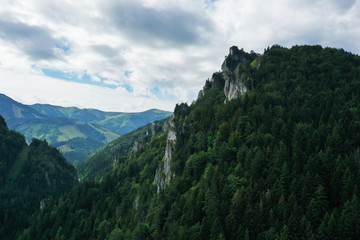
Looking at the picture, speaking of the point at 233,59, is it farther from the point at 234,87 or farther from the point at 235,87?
the point at 235,87

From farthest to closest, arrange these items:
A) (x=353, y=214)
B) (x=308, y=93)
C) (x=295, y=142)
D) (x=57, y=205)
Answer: (x=57, y=205) → (x=308, y=93) → (x=295, y=142) → (x=353, y=214)

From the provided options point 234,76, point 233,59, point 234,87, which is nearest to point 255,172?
point 234,87

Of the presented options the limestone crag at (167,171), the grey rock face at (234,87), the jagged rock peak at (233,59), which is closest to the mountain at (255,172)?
the limestone crag at (167,171)

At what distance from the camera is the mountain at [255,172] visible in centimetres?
6425

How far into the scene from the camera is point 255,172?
7675 cm

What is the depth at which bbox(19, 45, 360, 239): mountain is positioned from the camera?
2530 inches

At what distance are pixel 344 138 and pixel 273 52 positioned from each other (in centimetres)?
A: 9669

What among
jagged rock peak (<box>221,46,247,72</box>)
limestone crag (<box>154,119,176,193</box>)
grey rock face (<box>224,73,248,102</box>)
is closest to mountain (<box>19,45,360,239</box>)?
limestone crag (<box>154,119,176,193</box>)

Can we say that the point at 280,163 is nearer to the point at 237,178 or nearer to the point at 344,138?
the point at 237,178

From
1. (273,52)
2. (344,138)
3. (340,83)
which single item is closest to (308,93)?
(340,83)

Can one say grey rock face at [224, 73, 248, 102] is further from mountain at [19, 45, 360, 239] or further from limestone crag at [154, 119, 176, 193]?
limestone crag at [154, 119, 176, 193]

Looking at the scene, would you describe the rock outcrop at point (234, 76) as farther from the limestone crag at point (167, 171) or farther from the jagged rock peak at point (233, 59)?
the limestone crag at point (167, 171)

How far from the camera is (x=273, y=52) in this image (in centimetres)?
16450

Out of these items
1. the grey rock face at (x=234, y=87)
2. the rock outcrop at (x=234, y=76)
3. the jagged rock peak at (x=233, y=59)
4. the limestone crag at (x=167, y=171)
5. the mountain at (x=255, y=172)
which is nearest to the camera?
the mountain at (x=255, y=172)
